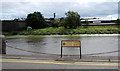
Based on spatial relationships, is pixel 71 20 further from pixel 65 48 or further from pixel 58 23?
pixel 65 48

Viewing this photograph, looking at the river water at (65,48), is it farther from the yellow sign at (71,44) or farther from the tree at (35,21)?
the tree at (35,21)

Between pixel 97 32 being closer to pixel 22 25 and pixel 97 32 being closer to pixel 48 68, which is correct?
pixel 22 25

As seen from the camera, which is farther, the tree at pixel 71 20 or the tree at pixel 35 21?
the tree at pixel 35 21

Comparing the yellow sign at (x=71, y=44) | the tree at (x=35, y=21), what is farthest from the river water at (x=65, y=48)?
the tree at (x=35, y=21)

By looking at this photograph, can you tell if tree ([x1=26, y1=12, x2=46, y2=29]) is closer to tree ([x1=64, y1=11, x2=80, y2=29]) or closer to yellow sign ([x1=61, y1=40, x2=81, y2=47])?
tree ([x1=64, y1=11, x2=80, y2=29])

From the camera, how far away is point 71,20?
78438 millimetres

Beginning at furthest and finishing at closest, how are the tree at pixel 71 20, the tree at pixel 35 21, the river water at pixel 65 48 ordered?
the tree at pixel 35 21, the tree at pixel 71 20, the river water at pixel 65 48

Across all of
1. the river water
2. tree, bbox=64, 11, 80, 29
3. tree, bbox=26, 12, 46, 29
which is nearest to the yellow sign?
the river water

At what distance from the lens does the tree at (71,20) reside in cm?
7841

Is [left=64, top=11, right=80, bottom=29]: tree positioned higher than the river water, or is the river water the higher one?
[left=64, top=11, right=80, bottom=29]: tree

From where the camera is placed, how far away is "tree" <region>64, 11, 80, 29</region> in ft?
257

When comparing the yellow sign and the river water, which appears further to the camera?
the river water

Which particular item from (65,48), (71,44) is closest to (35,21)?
(65,48)

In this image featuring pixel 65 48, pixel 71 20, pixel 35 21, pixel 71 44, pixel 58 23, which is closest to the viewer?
pixel 71 44
